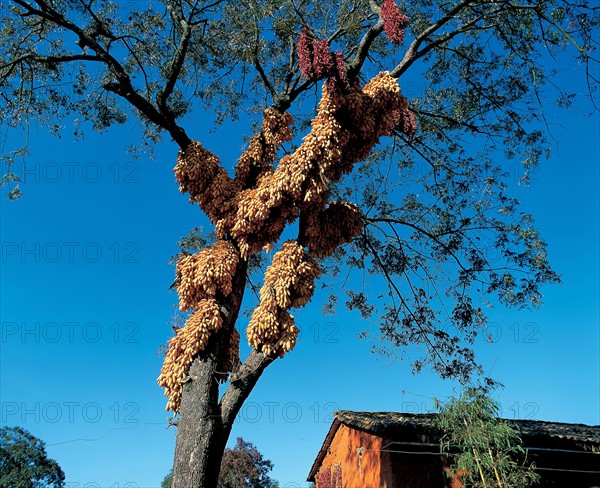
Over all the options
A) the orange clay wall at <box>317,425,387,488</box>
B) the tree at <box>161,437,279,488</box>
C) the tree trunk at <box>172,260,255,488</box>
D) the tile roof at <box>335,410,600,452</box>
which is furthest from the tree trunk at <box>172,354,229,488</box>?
the tree at <box>161,437,279,488</box>

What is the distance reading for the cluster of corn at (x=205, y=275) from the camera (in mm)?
6695

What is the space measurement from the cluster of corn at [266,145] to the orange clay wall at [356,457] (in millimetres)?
7432

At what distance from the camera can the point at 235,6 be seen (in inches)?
446

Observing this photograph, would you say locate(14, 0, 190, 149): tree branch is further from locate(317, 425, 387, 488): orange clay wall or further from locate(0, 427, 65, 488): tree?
locate(0, 427, 65, 488): tree

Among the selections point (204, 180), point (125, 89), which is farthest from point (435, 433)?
point (125, 89)

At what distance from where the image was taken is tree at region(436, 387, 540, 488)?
348 inches

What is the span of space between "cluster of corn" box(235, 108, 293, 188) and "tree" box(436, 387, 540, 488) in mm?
6073

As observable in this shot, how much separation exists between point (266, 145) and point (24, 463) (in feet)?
130

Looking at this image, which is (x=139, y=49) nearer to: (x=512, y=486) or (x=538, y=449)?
(x=512, y=486)

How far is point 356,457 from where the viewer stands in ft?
43.4

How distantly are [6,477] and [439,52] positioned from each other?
40877mm

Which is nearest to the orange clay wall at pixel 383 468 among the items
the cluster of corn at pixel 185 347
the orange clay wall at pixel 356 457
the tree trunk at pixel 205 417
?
the orange clay wall at pixel 356 457

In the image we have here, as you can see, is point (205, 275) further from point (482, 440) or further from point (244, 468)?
point (244, 468)

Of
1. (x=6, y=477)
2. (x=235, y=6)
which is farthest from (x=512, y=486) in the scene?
(x=6, y=477)
